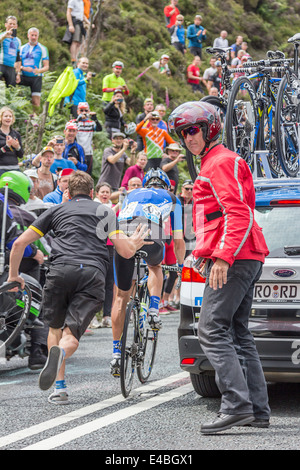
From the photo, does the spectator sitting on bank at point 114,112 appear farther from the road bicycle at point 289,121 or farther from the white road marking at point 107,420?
the white road marking at point 107,420

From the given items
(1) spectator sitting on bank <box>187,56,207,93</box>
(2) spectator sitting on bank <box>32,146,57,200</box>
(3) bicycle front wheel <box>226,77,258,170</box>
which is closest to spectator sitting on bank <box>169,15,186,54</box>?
(1) spectator sitting on bank <box>187,56,207,93</box>

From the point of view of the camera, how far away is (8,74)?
17.9 m

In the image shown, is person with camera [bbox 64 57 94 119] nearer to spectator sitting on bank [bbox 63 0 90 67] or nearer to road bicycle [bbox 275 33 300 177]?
spectator sitting on bank [bbox 63 0 90 67]

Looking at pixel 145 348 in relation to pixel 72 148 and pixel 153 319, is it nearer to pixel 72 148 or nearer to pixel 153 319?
pixel 153 319

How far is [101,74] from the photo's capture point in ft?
84.0

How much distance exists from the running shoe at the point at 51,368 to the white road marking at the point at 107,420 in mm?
490

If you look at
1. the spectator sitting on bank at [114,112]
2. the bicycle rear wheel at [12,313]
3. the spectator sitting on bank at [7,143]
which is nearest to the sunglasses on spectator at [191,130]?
the bicycle rear wheel at [12,313]

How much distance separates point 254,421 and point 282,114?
206 inches

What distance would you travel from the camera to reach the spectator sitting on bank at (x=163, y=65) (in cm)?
2501

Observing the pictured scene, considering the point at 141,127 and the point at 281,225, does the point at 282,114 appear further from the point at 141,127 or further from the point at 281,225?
the point at 141,127

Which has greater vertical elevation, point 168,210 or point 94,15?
point 94,15

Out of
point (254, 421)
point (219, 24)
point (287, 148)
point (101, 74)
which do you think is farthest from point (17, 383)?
point (219, 24)
